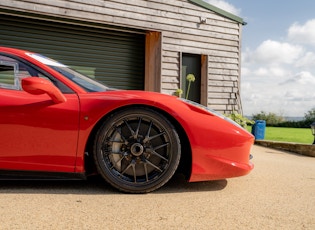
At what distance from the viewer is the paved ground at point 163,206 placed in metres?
1.92

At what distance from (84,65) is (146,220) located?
6.46m

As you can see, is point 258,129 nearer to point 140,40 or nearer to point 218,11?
point 218,11

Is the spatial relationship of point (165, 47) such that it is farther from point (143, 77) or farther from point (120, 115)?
point (120, 115)

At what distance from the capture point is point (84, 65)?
7941 mm

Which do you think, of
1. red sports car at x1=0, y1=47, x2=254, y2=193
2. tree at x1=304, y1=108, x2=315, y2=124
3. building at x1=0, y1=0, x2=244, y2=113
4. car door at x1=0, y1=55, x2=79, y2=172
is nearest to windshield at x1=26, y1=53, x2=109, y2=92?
red sports car at x1=0, y1=47, x2=254, y2=193

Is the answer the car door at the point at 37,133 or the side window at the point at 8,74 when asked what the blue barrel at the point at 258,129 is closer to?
the car door at the point at 37,133

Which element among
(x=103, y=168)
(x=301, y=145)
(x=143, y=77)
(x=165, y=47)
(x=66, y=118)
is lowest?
(x=301, y=145)

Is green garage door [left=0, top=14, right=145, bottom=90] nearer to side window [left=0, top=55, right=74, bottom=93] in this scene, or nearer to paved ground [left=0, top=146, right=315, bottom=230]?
side window [left=0, top=55, right=74, bottom=93]

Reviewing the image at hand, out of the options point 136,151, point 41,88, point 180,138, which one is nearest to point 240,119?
point 180,138

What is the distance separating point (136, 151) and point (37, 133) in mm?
769

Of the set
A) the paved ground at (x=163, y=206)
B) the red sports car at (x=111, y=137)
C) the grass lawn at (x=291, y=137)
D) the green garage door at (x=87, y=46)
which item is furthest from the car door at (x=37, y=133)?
the grass lawn at (x=291, y=137)

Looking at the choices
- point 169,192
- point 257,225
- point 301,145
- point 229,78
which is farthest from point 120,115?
point 229,78

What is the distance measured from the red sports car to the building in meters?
4.84

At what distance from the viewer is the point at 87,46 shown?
7.91m
